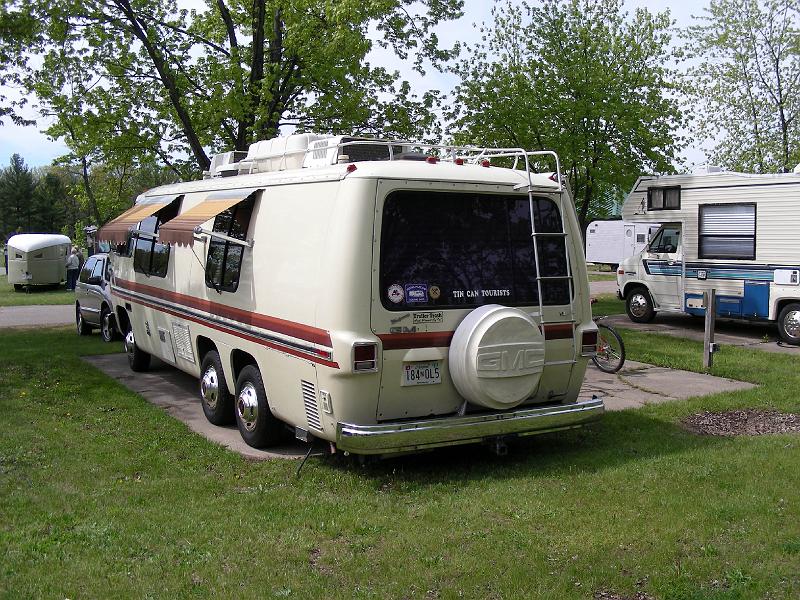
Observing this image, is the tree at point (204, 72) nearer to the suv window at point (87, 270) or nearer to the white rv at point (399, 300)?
the suv window at point (87, 270)

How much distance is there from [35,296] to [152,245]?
19.6 metres

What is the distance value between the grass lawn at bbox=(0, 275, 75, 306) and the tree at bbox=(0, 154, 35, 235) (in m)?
37.4

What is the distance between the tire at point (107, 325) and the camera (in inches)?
591

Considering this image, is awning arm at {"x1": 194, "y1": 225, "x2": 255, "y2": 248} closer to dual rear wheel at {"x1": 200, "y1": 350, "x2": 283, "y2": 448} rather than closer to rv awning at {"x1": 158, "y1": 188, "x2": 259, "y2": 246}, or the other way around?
rv awning at {"x1": 158, "y1": 188, "x2": 259, "y2": 246}

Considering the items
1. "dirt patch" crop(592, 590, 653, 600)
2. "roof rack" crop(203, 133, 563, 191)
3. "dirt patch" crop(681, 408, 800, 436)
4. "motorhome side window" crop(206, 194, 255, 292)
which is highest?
"roof rack" crop(203, 133, 563, 191)

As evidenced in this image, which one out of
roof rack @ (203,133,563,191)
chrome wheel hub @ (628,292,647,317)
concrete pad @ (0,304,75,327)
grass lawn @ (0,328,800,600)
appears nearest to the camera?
grass lawn @ (0,328,800,600)

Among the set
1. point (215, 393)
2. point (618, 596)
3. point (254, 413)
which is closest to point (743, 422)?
point (618, 596)

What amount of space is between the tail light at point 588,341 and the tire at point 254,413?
279cm

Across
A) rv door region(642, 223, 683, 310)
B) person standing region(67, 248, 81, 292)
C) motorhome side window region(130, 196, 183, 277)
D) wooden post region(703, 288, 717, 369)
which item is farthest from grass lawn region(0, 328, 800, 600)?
person standing region(67, 248, 81, 292)

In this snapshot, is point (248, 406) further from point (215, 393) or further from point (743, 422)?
point (743, 422)

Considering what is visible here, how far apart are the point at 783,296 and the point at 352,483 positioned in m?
11.3

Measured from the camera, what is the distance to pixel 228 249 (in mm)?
7992

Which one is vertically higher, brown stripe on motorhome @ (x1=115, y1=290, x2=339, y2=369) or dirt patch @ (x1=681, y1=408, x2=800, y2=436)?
brown stripe on motorhome @ (x1=115, y1=290, x2=339, y2=369)

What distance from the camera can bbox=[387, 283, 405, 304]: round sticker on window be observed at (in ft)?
20.7
